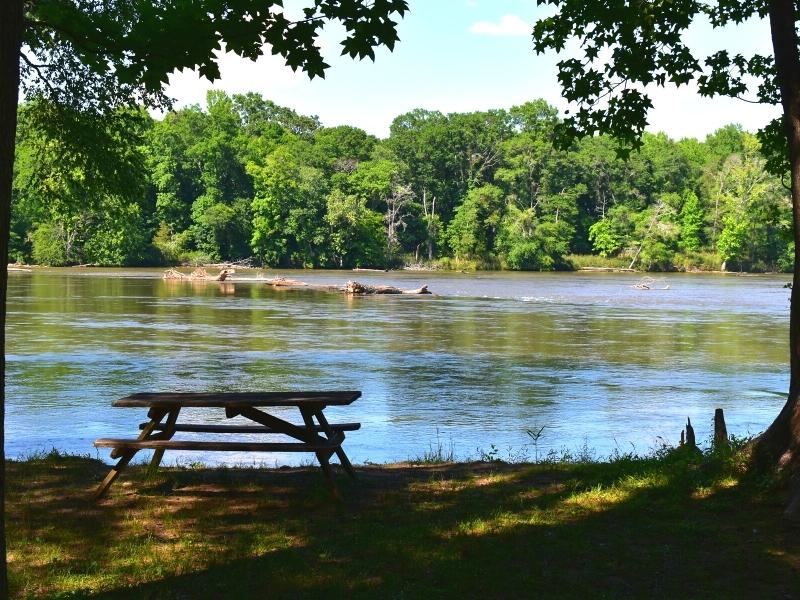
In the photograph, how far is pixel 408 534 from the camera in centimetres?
645

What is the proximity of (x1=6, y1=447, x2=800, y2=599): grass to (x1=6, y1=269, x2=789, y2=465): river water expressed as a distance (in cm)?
291

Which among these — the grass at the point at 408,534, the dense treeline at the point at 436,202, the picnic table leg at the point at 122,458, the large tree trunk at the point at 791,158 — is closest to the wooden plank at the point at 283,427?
the grass at the point at 408,534

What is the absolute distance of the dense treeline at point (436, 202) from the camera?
102 m

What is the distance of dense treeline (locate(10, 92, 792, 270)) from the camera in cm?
10212

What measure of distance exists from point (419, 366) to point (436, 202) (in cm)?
9251

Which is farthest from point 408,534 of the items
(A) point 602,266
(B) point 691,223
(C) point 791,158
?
(B) point 691,223

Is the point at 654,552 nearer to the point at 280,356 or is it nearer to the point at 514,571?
the point at 514,571

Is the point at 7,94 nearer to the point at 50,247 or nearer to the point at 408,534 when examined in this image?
the point at 408,534

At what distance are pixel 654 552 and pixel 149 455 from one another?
6.89 meters

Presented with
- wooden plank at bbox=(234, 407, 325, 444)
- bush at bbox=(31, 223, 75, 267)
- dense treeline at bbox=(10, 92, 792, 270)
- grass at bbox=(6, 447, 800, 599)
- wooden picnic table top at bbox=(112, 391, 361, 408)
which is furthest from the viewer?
dense treeline at bbox=(10, 92, 792, 270)

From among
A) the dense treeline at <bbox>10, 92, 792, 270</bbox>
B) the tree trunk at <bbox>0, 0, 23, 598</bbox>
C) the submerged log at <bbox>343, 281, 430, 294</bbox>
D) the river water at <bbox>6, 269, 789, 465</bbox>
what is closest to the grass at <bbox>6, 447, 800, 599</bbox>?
the tree trunk at <bbox>0, 0, 23, 598</bbox>

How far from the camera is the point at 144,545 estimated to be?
20.5 feet

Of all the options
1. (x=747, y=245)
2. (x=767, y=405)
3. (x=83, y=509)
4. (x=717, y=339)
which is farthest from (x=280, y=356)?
(x=747, y=245)

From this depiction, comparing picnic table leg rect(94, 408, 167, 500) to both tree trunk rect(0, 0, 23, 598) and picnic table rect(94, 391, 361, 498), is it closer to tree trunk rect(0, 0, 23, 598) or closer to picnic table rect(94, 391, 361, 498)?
picnic table rect(94, 391, 361, 498)
